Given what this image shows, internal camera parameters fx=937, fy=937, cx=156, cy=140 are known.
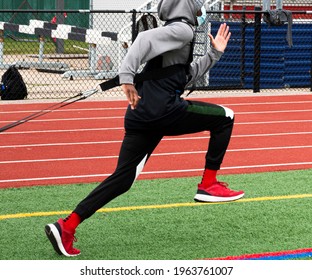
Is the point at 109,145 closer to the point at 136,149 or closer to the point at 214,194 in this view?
the point at 214,194

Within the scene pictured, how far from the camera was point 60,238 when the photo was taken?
6.26 metres

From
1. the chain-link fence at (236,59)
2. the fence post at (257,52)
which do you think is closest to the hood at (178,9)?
the chain-link fence at (236,59)

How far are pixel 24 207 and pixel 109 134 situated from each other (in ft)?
16.3

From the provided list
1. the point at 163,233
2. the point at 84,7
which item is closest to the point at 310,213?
the point at 163,233

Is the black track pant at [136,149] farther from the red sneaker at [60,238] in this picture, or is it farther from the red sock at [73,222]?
the red sneaker at [60,238]

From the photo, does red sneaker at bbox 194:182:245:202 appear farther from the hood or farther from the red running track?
the red running track

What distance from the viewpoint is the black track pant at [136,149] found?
6.25m

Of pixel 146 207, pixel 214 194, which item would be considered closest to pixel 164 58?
pixel 214 194

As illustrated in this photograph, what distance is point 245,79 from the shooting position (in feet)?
62.1

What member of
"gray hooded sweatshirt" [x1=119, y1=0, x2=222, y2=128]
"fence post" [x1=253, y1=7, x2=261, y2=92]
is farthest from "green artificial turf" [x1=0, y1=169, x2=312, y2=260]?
"fence post" [x1=253, y1=7, x2=261, y2=92]

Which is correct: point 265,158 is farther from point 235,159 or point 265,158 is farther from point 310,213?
point 310,213

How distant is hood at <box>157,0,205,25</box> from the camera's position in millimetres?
6246

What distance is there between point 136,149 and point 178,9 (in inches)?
38.4
